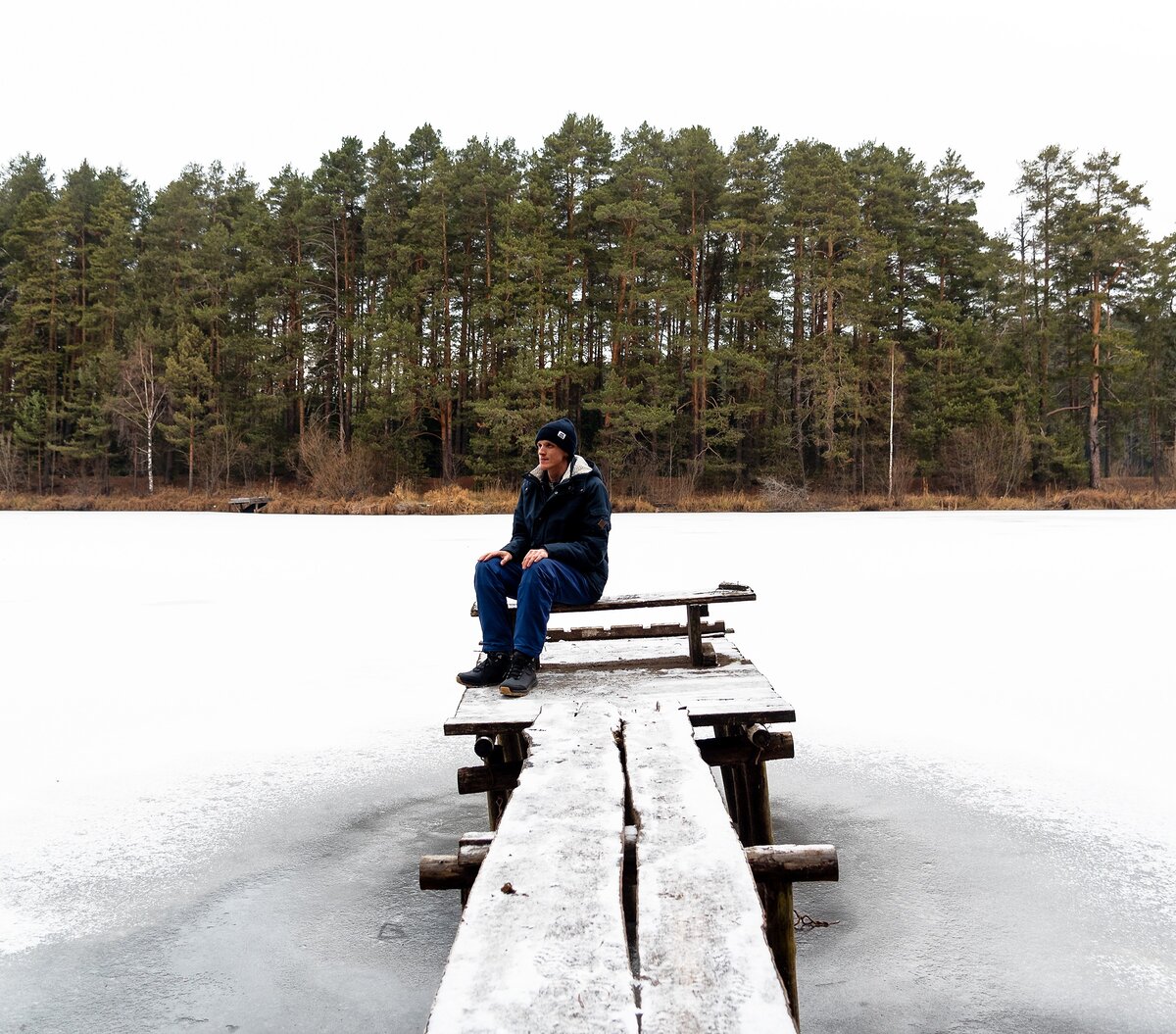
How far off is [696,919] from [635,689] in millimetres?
1858

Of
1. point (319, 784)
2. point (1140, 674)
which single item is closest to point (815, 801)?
point (319, 784)

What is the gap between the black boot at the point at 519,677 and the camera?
3408mm

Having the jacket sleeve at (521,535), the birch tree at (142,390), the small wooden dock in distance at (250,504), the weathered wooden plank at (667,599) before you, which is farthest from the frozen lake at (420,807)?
the birch tree at (142,390)

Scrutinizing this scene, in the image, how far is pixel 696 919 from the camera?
1.59 metres

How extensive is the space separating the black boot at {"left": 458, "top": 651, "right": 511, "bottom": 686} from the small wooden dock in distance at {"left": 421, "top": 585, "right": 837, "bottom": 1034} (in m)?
0.06

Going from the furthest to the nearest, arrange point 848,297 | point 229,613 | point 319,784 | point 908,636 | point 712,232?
point 712,232 < point 848,297 < point 229,613 < point 908,636 < point 319,784

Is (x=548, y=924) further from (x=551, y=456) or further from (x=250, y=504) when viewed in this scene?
(x=250, y=504)

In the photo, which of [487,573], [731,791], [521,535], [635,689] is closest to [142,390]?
[521,535]

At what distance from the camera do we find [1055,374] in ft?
124

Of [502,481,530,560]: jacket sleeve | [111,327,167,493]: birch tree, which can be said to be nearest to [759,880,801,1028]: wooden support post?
[502,481,530,560]: jacket sleeve

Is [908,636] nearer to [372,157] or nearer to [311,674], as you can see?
[311,674]

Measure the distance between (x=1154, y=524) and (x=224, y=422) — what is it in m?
34.2

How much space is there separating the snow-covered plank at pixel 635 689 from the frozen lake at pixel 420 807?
1.90 feet

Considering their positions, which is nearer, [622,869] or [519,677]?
[622,869]
